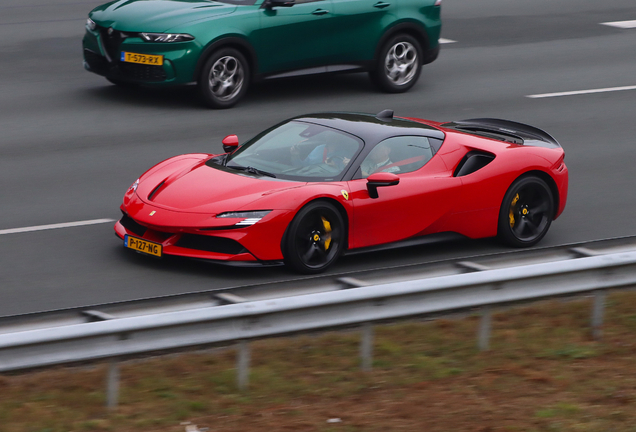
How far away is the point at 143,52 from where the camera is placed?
42.8 ft

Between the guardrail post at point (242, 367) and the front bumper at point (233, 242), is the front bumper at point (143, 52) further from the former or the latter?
the guardrail post at point (242, 367)

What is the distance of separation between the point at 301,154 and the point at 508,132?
2.26 m

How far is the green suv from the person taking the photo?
42.7 ft

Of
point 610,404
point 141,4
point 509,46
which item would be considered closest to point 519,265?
point 610,404

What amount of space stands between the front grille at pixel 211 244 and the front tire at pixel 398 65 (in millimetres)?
7418

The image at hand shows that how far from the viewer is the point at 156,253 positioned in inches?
310

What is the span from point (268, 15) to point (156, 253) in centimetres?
653

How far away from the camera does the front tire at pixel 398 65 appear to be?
14.7m

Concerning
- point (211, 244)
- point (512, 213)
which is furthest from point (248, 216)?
point (512, 213)

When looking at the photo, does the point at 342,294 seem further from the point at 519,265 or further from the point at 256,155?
the point at 256,155

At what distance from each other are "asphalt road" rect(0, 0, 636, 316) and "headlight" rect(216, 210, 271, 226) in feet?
1.53

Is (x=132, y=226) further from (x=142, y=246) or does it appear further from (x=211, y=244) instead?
(x=211, y=244)

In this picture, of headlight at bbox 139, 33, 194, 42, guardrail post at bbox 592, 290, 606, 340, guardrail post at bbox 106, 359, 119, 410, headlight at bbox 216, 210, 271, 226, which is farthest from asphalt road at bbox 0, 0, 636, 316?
guardrail post at bbox 592, 290, 606, 340

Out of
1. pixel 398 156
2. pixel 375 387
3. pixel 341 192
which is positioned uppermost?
pixel 398 156
